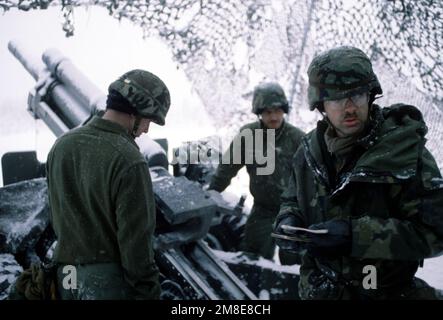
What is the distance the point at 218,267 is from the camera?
3656 mm

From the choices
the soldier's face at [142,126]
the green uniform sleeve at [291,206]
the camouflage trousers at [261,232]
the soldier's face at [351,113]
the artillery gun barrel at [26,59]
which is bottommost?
the camouflage trousers at [261,232]

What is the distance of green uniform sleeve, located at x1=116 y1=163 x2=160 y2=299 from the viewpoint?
205 centimetres

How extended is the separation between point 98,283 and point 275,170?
8.27ft

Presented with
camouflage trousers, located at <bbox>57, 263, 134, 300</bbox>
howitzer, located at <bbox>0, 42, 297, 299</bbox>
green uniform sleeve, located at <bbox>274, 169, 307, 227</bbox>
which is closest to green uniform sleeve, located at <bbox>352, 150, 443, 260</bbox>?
green uniform sleeve, located at <bbox>274, 169, 307, 227</bbox>

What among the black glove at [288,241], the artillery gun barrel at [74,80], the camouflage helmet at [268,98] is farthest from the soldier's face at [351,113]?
the artillery gun barrel at [74,80]

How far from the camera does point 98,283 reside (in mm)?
2135

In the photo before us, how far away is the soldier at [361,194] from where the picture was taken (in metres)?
1.66

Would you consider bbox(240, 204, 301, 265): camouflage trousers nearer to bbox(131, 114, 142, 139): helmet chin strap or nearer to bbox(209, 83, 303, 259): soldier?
bbox(209, 83, 303, 259): soldier

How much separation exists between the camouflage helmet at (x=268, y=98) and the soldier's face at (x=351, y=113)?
2329 mm

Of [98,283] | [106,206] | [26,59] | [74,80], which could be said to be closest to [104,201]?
[106,206]

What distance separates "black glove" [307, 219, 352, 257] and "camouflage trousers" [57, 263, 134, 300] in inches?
40.4

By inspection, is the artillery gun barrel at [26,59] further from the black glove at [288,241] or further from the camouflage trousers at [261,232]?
the black glove at [288,241]

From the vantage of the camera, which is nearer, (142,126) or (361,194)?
(361,194)

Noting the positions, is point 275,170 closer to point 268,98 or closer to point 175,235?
point 268,98
